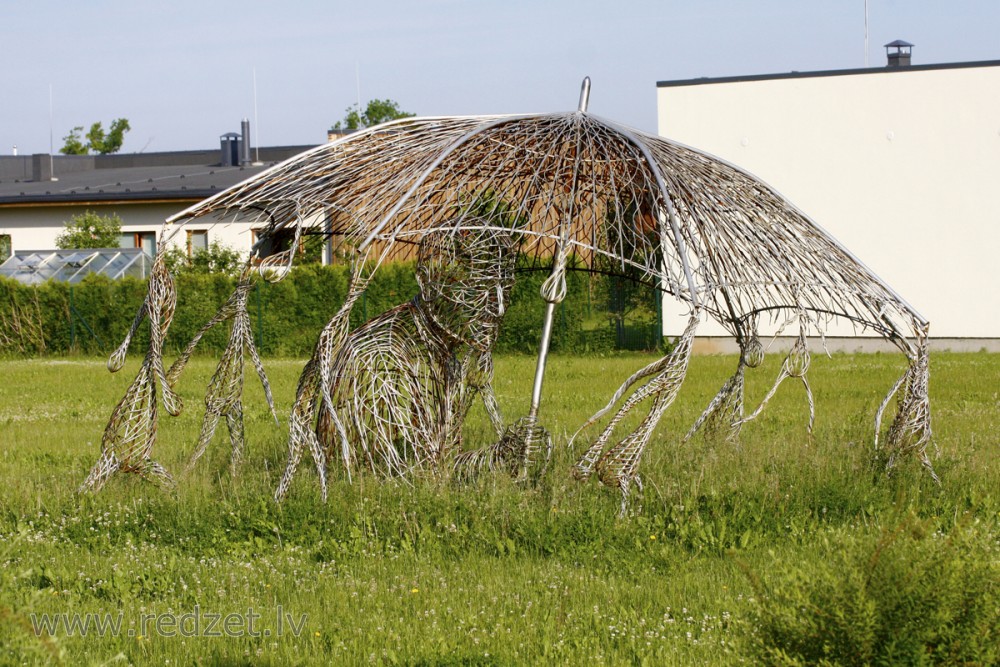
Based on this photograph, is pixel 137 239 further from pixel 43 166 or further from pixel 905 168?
pixel 905 168

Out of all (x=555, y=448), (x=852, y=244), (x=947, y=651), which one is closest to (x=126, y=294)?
(x=852, y=244)

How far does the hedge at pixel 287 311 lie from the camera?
2439 centimetres

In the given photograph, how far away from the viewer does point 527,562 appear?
7078 mm

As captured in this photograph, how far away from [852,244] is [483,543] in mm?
18840

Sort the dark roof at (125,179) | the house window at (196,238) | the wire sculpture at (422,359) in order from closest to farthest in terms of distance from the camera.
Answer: the wire sculpture at (422,359) → the house window at (196,238) → the dark roof at (125,179)

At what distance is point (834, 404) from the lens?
14.8 meters

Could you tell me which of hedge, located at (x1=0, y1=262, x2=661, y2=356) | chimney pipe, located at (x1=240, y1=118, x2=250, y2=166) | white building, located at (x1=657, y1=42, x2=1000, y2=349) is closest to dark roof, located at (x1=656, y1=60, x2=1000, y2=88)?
white building, located at (x1=657, y1=42, x2=1000, y2=349)

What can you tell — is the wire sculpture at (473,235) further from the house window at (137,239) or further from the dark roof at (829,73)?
the house window at (137,239)

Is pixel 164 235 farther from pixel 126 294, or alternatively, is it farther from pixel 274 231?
pixel 126 294

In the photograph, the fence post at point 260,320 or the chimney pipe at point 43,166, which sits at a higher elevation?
the chimney pipe at point 43,166

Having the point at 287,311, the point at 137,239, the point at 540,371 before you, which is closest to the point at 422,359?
the point at 540,371

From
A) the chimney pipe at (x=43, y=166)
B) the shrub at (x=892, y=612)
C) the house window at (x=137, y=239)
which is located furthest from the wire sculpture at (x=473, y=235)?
the chimney pipe at (x=43, y=166)

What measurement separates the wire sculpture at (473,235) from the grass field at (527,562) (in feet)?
1.48

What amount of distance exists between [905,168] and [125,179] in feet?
94.6
